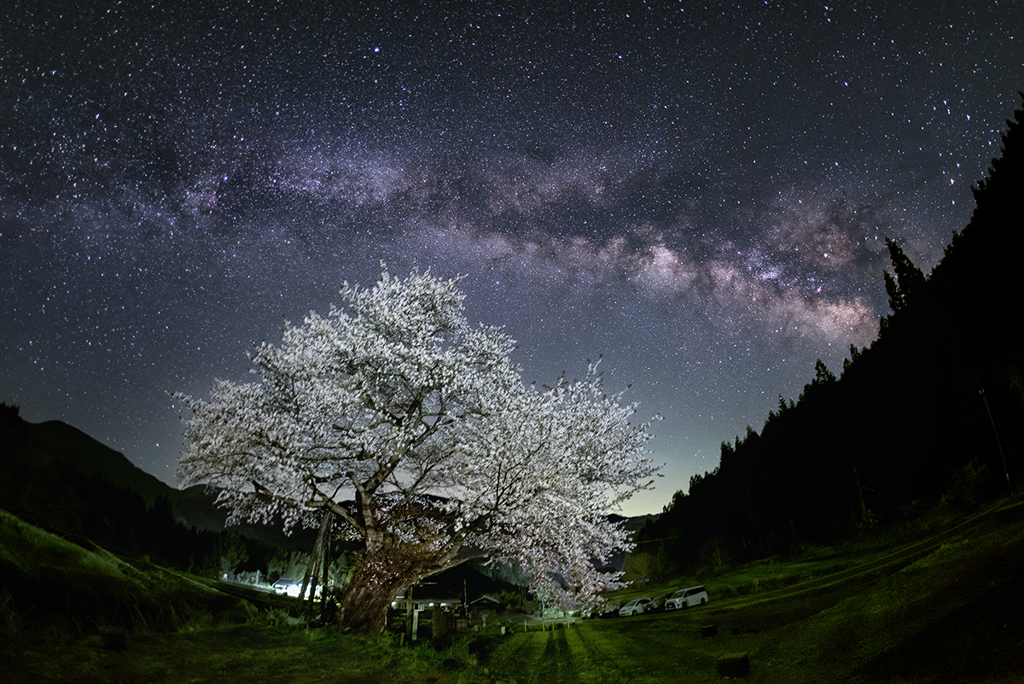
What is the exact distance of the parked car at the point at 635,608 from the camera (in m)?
46.3

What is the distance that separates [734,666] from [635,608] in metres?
40.0

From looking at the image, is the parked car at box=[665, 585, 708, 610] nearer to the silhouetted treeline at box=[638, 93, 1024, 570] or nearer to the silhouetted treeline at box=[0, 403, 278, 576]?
the silhouetted treeline at box=[638, 93, 1024, 570]

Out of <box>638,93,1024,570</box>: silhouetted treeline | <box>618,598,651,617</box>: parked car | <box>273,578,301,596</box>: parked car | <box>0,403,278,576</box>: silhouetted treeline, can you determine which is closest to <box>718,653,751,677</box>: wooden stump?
<box>0,403,278,576</box>: silhouetted treeline

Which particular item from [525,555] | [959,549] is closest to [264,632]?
[525,555]

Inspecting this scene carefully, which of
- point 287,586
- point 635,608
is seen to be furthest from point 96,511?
point 635,608

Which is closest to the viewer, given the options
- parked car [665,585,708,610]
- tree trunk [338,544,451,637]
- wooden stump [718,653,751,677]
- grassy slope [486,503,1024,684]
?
grassy slope [486,503,1024,684]

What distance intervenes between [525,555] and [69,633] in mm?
12818

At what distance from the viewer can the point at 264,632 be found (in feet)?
47.5

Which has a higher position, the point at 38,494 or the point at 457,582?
the point at 38,494

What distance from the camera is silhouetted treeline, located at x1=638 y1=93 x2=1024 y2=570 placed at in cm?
4403

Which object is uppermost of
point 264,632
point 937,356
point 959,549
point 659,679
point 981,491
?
point 937,356

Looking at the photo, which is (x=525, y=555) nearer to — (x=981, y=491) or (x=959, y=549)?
(x=959, y=549)

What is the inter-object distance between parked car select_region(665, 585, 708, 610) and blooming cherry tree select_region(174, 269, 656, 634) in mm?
30444

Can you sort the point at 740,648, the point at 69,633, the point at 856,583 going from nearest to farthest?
the point at 69,633 → the point at 740,648 → the point at 856,583
